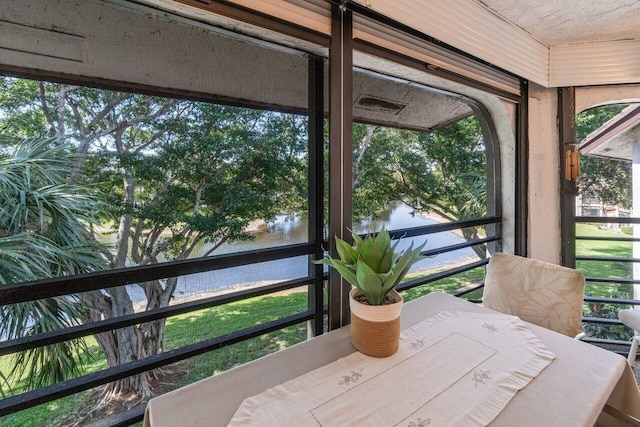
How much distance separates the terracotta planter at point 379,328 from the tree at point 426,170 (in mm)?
908

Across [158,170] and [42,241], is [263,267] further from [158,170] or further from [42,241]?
[42,241]

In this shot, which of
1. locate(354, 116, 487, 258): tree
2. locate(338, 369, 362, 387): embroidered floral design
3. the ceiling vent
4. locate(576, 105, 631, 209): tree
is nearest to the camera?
locate(338, 369, 362, 387): embroidered floral design

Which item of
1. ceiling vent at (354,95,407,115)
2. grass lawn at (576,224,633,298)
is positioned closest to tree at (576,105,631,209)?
grass lawn at (576,224,633,298)

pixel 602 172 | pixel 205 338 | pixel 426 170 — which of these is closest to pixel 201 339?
pixel 205 338

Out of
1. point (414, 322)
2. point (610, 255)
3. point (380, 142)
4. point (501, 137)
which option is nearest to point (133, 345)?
point (414, 322)

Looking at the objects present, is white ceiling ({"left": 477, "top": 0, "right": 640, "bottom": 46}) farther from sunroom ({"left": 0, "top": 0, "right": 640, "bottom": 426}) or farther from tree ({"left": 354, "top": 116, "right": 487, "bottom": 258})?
tree ({"left": 354, "top": 116, "right": 487, "bottom": 258})

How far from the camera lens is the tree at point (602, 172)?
84.3 inches

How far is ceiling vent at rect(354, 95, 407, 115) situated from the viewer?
5.69ft

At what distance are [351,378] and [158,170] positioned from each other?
4.36 ft

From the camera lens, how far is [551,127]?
7.06ft

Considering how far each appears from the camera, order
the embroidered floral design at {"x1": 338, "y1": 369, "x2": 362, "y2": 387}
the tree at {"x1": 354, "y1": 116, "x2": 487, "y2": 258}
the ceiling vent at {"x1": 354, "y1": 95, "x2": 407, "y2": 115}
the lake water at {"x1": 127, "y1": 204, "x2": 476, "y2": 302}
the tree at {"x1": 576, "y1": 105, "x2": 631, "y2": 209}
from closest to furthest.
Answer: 1. the embroidered floral design at {"x1": 338, "y1": 369, "x2": 362, "y2": 387}
2. the lake water at {"x1": 127, "y1": 204, "x2": 476, "y2": 302}
3. the ceiling vent at {"x1": 354, "y1": 95, "x2": 407, "y2": 115}
4. the tree at {"x1": 354, "y1": 116, "x2": 487, "y2": 258}
5. the tree at {"x1": 576, "y1": 105, "x2": 631, "y2": 209}

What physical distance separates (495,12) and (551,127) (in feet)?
3.66

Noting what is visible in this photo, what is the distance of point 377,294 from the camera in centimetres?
88

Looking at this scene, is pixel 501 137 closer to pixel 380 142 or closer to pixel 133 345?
pixel 380 142
